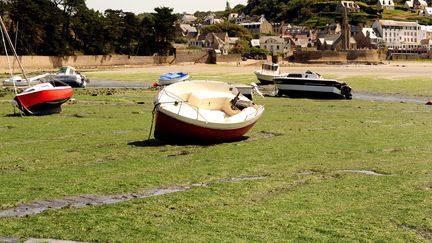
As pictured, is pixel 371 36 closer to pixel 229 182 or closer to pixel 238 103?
pixel 238 103

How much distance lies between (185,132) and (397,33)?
18452cm

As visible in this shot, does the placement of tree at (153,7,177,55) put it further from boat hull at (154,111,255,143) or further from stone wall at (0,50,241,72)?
boat hull at (154,111,255,143)

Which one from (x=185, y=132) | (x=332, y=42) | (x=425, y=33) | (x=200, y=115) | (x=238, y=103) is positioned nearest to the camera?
(x=185, y=132)

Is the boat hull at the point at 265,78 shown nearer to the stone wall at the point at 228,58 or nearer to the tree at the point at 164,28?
the tree at the point at 164,28

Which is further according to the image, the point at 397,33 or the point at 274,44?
the point at 397,33

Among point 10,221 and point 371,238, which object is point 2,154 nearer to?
point 10,221

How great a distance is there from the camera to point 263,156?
1587 centimetres

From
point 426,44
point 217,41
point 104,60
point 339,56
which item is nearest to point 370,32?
point 426,44

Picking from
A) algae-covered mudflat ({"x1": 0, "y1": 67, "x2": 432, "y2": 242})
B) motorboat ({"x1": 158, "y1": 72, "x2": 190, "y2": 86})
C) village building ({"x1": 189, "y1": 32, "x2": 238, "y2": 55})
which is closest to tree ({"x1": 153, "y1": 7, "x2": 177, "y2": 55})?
village building ({"x1": 189, "y1": 32, "x2": 238, "y2": 55})

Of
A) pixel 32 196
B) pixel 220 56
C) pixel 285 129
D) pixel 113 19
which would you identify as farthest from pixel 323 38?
pixel 32 196

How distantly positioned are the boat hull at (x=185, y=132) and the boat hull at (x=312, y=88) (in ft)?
71.7

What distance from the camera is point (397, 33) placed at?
624 ft

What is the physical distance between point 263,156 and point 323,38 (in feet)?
555

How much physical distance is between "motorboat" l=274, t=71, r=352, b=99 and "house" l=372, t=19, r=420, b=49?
147 metres
